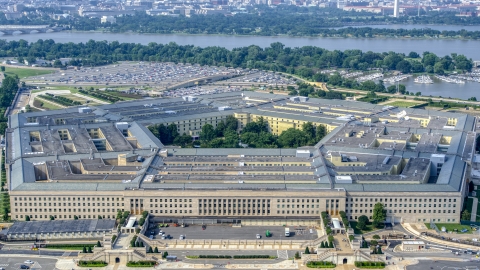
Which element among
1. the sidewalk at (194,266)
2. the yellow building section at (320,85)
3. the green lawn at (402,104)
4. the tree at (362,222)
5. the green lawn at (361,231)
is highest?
the green lawn at (402,104)

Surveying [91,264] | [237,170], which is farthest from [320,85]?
[91,264]

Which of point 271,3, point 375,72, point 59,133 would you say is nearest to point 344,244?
point 59,133

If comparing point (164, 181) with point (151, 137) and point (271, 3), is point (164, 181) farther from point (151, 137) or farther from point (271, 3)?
point (271, 3)

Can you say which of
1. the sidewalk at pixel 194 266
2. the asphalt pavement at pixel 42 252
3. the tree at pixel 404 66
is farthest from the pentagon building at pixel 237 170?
the tree at pixel 404 66

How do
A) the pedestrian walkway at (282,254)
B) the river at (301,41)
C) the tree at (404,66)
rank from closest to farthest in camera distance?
the pedestrian walkway at (282,254), the tree at (404,66), the river at (301,41)

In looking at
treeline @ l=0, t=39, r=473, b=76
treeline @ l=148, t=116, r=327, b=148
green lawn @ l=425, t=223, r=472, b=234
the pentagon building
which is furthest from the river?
green lawn @ l=425, t=223, r=472, b=234

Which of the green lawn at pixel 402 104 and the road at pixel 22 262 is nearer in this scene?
the road at pixel 22 262

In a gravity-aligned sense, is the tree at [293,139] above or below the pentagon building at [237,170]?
below

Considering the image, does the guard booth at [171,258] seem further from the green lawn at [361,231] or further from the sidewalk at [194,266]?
the green lawn at [361,231]
